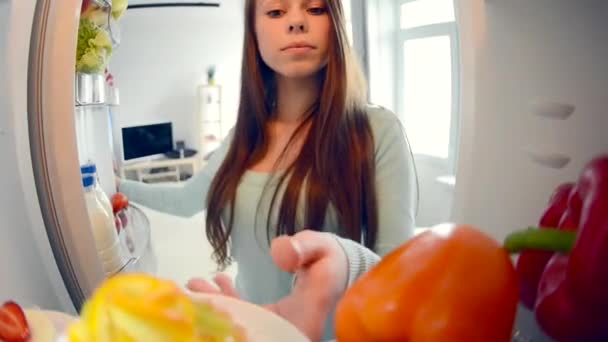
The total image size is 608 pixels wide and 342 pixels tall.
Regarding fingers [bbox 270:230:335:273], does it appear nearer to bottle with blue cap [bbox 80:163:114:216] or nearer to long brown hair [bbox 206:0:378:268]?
long brown hair [bbox 206:0:378:268]

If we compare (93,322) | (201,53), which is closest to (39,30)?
(93,322)

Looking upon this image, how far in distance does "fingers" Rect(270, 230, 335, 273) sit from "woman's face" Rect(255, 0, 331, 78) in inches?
7.8

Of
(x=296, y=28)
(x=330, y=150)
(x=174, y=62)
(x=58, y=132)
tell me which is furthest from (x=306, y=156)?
(x=174, y=62)

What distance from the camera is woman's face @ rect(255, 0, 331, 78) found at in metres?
0.45

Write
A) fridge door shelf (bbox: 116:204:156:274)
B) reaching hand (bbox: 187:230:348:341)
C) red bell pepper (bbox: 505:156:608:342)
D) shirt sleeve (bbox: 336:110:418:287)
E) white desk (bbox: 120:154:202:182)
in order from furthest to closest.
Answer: white desk (bbox: 120:154:202:182) → fridge door shelf (bbox: 116:204:156:274) → shirt sleeve (bbox: 336:110:418:287) → reaching hand (bbox: 187:230:348:341) → red bell pepper (bbox: 505:156:608:342)

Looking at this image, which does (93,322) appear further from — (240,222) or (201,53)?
(201,53)

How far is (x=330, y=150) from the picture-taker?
0.47 metres

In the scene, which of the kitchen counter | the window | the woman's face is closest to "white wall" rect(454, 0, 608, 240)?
the window

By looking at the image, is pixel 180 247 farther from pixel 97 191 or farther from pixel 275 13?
pixel 275 13

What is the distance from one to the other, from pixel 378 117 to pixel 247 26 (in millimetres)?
182

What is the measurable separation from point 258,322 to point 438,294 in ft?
0.43

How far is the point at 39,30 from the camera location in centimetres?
41

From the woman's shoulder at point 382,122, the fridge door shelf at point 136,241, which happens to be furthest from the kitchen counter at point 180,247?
the woman's shoulder at point 382,122

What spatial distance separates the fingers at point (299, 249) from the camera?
1.05ft
